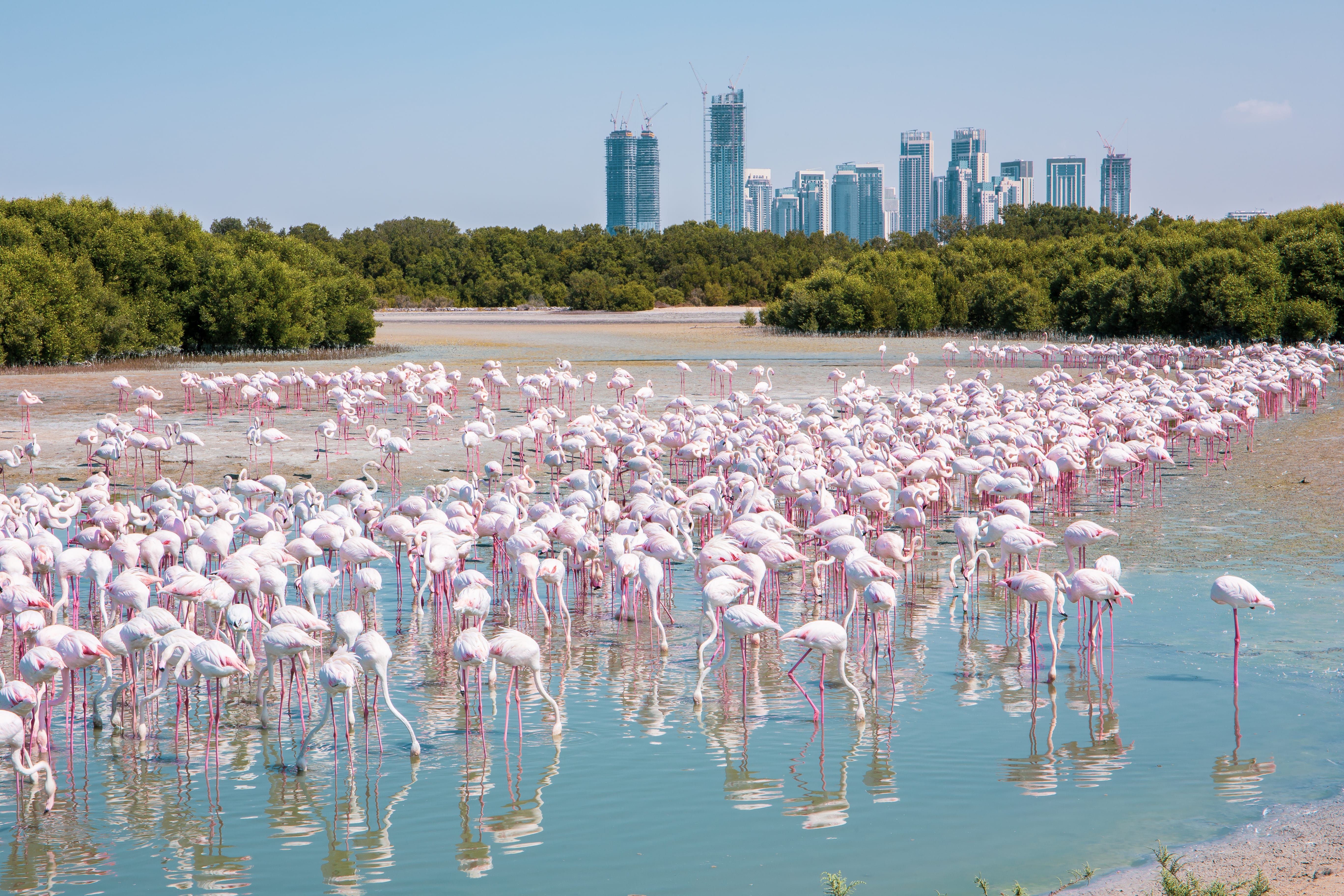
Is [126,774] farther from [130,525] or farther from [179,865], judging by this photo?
[130,525]

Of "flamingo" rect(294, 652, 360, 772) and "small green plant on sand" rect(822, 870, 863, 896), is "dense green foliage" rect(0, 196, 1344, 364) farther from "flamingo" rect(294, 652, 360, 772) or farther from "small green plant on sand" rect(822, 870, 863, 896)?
"small green plant on sand" rect(822, 870, 863, 896)

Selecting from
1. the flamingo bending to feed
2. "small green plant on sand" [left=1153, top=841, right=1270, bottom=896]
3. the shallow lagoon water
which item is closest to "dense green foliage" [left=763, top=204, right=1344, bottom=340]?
the shallow lagoon water

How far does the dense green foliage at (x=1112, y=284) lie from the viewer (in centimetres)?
4456

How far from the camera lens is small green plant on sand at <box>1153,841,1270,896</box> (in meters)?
5.43

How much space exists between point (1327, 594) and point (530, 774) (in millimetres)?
7733

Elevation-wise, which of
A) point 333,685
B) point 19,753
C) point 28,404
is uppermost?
point 28,404

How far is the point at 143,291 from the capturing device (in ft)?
132

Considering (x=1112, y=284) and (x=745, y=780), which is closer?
(x=745, y=780)

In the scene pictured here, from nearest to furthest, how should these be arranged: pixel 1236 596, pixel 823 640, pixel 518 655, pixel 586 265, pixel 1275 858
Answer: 1. pixel 1275 858
2. pixel 518 655
3. pixel 823 640
4. pixel 1236 596
5. pixel 586 265

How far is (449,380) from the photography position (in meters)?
30.3

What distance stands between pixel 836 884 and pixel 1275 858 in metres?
2.38

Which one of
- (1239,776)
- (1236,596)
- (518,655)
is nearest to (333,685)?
(518,655)

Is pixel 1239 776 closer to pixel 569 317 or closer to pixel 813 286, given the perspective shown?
pixel 813 286

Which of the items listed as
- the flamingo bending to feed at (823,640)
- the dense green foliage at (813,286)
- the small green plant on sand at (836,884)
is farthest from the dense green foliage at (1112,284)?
the small green plant on sand at (836,884)
